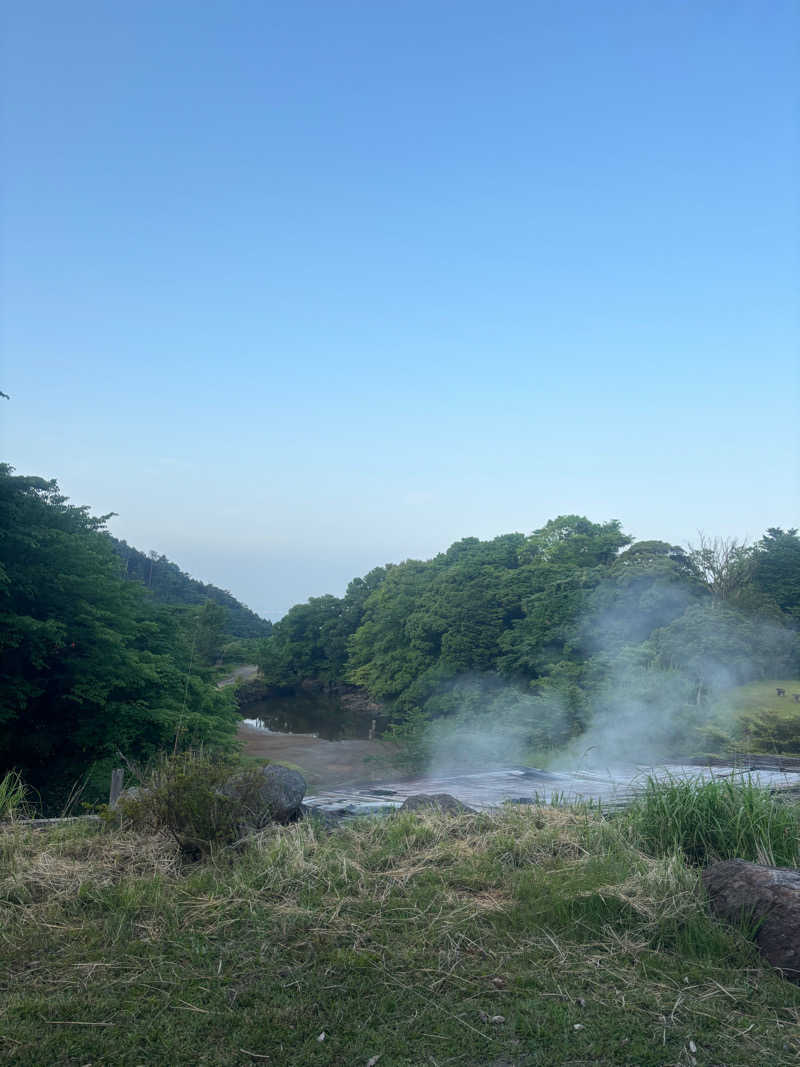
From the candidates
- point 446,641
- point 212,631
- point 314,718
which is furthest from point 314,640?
point 446,641

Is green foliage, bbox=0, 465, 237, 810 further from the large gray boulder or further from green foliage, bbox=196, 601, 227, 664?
green foliage, bbox=196, 601, 227, 664

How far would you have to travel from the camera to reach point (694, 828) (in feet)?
15.7

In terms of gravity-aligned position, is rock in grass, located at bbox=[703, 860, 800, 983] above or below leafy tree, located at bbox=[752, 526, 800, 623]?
below

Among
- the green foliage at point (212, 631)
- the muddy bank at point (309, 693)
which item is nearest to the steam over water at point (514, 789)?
the muddy bank at point (309, 693)

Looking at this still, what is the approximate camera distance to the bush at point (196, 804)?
4887 mm

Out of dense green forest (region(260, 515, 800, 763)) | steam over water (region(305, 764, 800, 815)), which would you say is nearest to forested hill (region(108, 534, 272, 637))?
dense green forest (region(260, 515, 800, 763))

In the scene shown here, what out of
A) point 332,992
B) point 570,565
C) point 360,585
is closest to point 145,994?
point 332,992

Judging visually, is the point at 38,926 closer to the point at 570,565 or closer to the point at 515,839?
the point at 515,839

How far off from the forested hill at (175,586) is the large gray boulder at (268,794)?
171 ft

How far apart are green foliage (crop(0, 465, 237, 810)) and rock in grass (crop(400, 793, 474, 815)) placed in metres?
6.88

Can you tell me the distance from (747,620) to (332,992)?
20.3 meters

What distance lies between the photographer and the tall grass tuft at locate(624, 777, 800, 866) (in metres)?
4.57

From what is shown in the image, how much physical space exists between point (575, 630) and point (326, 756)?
31.8 feet

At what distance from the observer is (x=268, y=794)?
18.2ft
